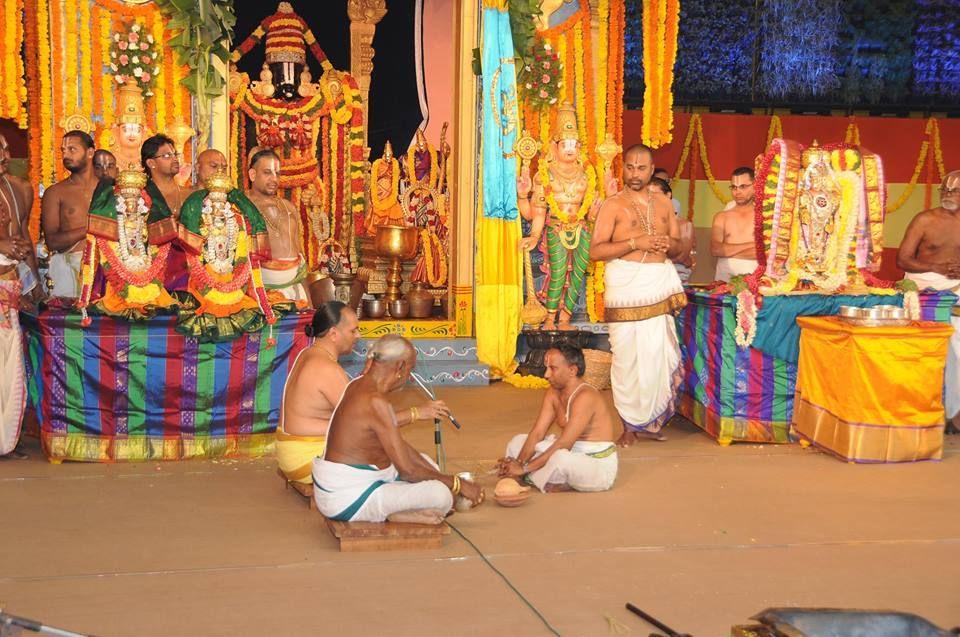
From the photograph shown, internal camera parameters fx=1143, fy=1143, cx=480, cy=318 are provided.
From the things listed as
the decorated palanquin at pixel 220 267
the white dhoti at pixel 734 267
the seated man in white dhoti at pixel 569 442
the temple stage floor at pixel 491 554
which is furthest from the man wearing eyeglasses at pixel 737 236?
the decorated palanquin at pixel 220 267

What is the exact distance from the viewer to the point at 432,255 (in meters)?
12.3

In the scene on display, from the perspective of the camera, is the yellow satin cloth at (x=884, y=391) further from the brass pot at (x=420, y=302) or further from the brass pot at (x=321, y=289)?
the brass pot at (x=321, y=289)

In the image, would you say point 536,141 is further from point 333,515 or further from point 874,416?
point 333,515

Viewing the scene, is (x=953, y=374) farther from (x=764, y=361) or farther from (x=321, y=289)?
(x=321, y=289)

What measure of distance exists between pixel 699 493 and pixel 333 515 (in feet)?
7.20

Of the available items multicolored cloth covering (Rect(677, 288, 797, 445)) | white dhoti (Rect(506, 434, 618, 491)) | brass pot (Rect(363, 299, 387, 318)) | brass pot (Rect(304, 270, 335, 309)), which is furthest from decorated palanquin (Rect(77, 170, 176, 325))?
brass pot (Rect(363, 299, 387, 318))

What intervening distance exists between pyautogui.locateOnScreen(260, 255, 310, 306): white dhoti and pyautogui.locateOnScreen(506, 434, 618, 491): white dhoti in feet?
7.25

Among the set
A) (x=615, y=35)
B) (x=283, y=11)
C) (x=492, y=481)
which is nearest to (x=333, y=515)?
(x=492, y=481)

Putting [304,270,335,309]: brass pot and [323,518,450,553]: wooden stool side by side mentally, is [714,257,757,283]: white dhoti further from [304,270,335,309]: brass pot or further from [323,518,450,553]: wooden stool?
[323,518,450,553]: wooden stool

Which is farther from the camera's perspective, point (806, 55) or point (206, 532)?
point (806, 55)

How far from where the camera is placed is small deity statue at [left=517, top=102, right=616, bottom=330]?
417 inches

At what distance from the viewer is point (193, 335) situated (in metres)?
6.93

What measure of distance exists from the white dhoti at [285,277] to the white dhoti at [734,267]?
10.5ft

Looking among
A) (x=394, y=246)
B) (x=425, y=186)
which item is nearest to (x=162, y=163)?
(x=394, y=246)
